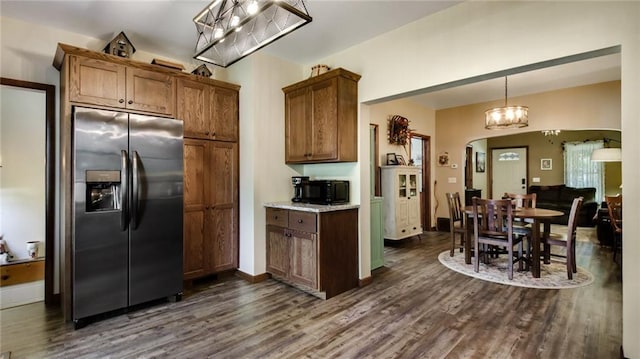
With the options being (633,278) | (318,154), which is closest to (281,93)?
(318,154)

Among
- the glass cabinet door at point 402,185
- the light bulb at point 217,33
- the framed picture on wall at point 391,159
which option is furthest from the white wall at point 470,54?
the framed picture on wall at point 391,159

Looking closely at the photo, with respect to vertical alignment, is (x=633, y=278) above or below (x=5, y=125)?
below

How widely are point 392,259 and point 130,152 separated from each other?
3744 millimetres

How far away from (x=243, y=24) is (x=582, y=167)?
1010 centimetres

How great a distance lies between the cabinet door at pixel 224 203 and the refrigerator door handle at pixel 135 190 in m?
0.98

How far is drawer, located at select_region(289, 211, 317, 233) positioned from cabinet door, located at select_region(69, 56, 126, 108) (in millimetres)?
2048

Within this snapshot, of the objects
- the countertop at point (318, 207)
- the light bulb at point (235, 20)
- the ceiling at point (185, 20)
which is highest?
the ceiling at point (185, 20)

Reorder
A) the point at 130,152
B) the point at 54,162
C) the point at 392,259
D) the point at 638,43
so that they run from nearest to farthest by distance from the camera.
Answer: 1. the point at 638,43
2. the point at 130,152
3. the point at 54,162
4. the point at 392,259

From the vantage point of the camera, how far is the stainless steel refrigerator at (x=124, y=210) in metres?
2.59

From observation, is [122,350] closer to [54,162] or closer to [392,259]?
[54,162]

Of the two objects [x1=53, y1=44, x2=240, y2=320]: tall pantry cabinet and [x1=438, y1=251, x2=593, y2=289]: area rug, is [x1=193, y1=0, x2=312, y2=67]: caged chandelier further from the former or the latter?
[x1=438, y1=251, x2=593, y2=289]: area rug

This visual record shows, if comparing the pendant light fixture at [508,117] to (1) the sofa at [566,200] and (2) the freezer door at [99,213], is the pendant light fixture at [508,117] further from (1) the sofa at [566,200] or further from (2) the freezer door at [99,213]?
(2) the freezer door at [99,213]

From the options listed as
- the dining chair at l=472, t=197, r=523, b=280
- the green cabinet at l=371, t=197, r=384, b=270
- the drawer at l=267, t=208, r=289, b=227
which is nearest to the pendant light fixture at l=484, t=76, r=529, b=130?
the dining chair at l=472, t=197, r=523, b=280

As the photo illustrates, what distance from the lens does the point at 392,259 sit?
4.71 meters
